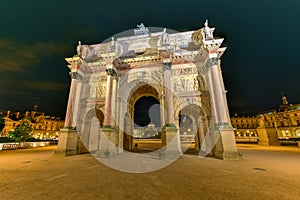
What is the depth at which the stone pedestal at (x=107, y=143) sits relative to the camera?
12383 mm

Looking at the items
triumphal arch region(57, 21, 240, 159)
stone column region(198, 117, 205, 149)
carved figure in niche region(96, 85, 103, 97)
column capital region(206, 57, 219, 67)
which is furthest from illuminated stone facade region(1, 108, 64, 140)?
column capital region(206, 57, 219, 67)

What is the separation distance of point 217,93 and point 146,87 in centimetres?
916

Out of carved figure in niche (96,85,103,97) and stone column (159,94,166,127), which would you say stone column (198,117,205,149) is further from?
carved figure in niche (96,85,103,97)

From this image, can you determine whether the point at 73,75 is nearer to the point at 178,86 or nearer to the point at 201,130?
the point at 178,86

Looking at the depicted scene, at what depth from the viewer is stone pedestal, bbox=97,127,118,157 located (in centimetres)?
1238

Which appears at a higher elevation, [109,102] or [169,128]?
[109,102]

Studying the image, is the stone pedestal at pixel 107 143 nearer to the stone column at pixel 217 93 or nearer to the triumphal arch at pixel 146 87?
the triumphal arch at pixel 146 87

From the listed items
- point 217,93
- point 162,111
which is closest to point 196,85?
point 217,93

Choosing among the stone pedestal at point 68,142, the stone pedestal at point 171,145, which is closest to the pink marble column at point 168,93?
the stone pedestal at point 171,145

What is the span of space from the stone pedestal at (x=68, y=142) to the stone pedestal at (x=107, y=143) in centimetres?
339

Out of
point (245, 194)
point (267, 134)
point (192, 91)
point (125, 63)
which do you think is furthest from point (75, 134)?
point (267, 134)

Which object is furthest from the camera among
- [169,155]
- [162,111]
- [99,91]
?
Result: [99,91]

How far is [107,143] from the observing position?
1287 cm

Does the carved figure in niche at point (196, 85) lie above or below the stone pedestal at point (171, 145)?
above
